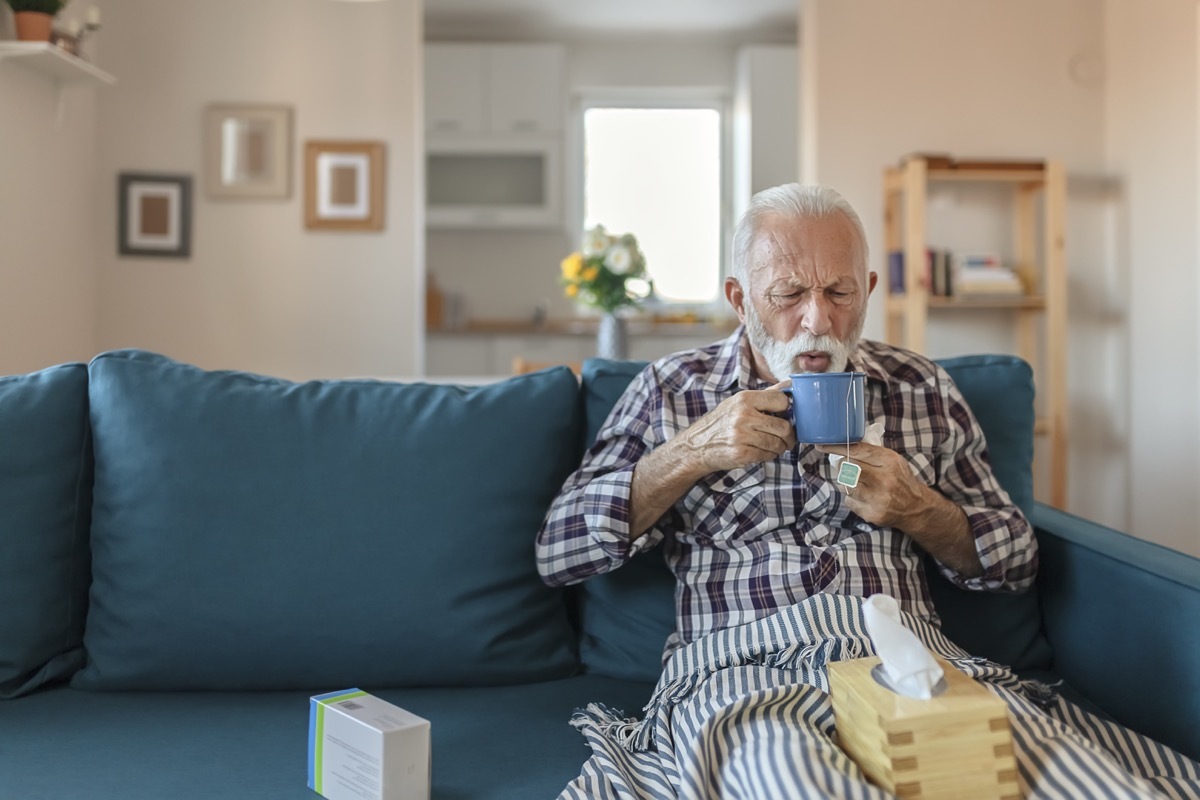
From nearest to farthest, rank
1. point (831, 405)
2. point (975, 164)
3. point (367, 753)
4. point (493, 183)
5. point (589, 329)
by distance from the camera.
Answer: point (367, 753) → point (831, 405) → point (975, 164) → point (589, 329) → point (493, 183)

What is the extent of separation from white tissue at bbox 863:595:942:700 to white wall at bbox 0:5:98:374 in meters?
3.17

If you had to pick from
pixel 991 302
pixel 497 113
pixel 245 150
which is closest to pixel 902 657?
pixel 991 302

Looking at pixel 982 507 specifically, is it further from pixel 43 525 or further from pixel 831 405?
pixel 43 525

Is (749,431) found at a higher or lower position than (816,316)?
lower

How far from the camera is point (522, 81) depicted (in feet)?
20.0

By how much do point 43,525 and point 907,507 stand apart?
1216 millimetres

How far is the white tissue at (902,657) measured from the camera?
3.52ft

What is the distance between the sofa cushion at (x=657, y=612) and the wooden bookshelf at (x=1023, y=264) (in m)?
2.42

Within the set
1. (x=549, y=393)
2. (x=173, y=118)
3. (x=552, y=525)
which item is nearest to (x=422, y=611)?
(x=552, y=525)

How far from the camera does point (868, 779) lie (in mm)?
1105

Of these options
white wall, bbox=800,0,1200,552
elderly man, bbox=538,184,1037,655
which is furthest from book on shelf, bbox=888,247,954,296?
elderly man, bbox=538,184,1037,655

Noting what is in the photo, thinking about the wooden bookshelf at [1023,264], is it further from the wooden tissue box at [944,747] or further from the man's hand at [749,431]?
the wooden tissue box at [944,747]

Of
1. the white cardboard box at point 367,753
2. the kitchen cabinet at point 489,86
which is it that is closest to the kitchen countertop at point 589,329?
the kitchen cabinet at point 489,86

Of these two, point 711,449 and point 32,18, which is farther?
point 32,18
